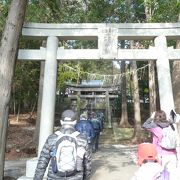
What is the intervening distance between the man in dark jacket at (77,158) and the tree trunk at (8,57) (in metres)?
3.09

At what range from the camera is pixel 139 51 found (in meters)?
8.30

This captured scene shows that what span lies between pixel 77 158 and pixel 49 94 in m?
4.50

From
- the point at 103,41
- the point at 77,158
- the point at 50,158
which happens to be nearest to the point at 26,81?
the point at 103,41

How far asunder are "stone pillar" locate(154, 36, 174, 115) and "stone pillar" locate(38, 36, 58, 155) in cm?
265

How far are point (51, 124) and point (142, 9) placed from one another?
15.3 metres

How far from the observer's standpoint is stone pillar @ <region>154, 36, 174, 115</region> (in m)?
7.93

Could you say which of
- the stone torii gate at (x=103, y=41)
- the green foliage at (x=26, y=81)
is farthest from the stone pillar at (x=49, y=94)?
the green foliage at (x=26, y=81)

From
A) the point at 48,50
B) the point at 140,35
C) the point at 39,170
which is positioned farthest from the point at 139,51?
the point at 39,170

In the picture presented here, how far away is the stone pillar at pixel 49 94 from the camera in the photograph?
7.76 metres

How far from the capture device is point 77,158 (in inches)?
139

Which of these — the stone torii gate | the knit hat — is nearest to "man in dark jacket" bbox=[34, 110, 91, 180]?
the knit hat

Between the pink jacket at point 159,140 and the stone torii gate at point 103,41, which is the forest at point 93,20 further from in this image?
the pink jacket at point 159,140

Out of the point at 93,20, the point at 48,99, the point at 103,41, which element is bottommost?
the point at 48,99

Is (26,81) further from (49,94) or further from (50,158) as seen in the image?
(50,158)
